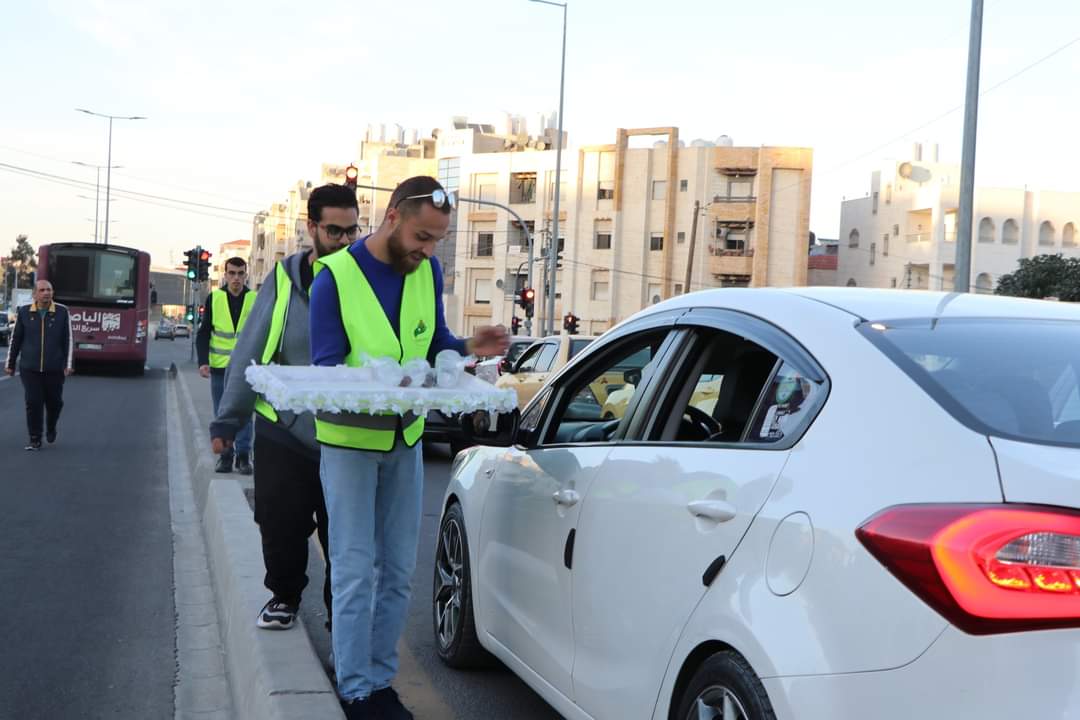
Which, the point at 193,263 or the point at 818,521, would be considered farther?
the point at 193,263

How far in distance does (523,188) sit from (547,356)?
5989 cm

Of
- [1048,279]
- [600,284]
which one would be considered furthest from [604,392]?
[600,284]

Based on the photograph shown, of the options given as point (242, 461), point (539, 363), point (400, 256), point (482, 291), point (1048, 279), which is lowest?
point (242, 461)

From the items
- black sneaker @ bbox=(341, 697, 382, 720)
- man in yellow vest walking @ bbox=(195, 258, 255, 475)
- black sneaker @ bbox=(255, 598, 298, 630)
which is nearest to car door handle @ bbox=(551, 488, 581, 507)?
black sneaker @ bbox=(341, 697, 382, 720)

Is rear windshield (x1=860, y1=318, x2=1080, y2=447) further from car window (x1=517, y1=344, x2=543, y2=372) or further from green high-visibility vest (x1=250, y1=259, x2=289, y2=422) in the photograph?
car window (x1=517, y1=344, x2=543, y2=372)

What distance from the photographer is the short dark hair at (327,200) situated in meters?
A: 5.24

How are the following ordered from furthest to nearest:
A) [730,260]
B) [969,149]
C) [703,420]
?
[730,260] < [969,149] < [703,420]

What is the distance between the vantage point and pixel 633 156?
2670 inches

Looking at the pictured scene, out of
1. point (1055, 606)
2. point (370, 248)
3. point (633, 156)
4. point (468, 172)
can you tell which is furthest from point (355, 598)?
point (468, 172)

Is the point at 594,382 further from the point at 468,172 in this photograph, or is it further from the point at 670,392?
the point at 468,172

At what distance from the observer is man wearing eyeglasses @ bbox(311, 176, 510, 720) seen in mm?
4004

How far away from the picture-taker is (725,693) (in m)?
2.68

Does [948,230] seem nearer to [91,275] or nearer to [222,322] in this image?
[91,275]

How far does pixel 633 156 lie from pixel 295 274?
64089 mm
